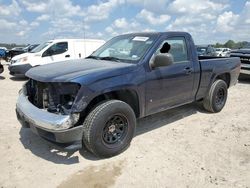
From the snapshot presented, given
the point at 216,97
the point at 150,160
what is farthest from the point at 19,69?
the point at 150,160

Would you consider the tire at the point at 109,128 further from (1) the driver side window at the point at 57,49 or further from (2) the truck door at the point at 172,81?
(1) the driver side window at the point at 57,49

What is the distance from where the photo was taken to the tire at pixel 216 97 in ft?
20.1

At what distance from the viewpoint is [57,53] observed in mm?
12109

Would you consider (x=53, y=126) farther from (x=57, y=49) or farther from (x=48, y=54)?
(x=57, y=49)

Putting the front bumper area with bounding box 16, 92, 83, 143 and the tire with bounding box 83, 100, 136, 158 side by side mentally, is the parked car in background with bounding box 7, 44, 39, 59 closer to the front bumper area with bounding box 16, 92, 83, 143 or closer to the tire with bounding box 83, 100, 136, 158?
the front bumper area with bounding box 16, 92, 83, 143

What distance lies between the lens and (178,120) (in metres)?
5.85

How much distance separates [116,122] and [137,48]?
142cm

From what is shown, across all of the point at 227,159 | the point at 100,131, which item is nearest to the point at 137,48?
the point at 100,131

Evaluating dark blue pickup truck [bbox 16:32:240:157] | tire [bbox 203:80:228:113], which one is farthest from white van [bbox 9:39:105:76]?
tire [bbox 203:80:228:113]

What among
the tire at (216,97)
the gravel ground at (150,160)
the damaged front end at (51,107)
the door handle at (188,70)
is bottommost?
the gravel ground at (150,160)

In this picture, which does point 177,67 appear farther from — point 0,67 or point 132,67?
point 0,67

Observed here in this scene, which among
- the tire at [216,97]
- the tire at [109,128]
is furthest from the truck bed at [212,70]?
the tire at [109,128]

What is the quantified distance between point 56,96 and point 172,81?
2121mm

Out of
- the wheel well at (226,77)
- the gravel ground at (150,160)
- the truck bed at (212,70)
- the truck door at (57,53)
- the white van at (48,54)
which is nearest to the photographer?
the gravel ground at (150,160)
